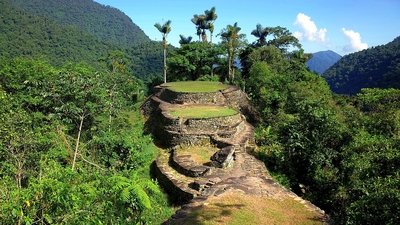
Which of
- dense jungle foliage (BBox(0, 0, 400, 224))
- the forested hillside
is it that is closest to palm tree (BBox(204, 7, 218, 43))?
dense jungle foliage (BBox(0, 0, 400, 224))

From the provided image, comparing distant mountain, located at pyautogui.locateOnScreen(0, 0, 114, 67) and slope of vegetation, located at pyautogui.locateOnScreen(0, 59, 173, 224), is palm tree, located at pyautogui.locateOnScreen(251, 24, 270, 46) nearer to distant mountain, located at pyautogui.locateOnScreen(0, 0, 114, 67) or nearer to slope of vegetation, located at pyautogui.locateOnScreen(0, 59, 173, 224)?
slope of vegetation, located at pyautogui.locateOnScreen(0, 59, 173, 224)

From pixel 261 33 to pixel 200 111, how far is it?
82.4 ft

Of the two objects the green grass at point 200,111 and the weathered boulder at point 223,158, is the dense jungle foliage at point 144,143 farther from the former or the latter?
the green grass at point 200,111

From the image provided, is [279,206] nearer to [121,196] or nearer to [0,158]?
[121,196]

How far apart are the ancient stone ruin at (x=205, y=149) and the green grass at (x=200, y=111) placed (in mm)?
62

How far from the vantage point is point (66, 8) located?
172 m

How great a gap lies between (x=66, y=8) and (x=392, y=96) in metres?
170

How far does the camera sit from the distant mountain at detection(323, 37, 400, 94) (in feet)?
218

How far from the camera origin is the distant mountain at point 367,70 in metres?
66.5

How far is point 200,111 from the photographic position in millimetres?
23562

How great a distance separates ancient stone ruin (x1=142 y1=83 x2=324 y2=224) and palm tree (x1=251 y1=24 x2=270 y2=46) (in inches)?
732

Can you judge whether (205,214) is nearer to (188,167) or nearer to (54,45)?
(188,167)

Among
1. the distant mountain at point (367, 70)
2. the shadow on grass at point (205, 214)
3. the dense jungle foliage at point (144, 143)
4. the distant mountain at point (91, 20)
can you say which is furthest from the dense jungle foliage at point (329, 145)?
the distant mountain at point (91, 20)

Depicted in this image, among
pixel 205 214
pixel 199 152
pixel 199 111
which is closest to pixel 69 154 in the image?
pixel 199 152
